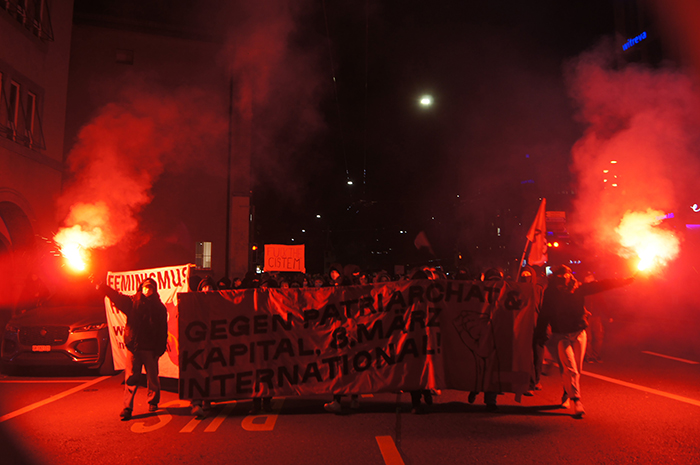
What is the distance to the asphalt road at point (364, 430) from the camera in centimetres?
439

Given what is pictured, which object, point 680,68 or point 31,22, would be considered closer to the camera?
point 31,22

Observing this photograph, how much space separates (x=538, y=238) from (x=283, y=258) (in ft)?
29.9

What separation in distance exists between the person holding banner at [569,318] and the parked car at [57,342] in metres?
6.97

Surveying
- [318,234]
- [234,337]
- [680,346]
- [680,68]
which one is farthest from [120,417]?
[318,234]

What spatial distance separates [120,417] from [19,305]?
910 centimetres

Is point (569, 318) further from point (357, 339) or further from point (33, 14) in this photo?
point (33, 14)

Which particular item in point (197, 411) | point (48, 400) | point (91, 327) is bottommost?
point (48, 400)

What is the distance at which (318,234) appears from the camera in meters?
64.1

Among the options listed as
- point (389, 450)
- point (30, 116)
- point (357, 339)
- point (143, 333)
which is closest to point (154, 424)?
Answer: point (143, 333)

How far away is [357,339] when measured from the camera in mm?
6004

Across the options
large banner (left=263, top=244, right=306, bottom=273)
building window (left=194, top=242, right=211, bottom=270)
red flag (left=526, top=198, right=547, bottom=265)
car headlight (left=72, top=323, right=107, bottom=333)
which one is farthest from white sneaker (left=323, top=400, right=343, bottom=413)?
building window (left=194, top=242, right=211, bottom=270)

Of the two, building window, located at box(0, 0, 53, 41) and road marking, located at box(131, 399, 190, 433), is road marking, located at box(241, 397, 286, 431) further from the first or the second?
building window, located at box(0, 0, 53, 41)

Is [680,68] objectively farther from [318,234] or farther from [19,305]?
[318,234]

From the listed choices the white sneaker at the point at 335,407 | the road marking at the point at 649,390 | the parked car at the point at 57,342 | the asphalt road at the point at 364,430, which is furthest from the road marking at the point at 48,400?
the road marking at the point at 649,390
